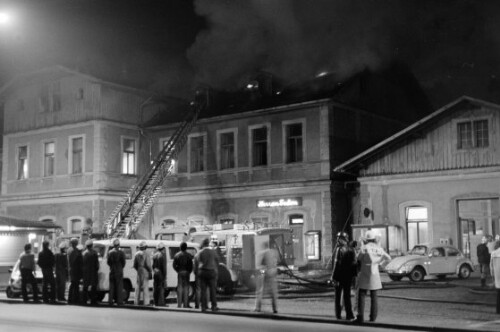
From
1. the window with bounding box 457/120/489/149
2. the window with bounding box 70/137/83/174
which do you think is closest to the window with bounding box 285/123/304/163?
the window with bounding box 457/120/489/149

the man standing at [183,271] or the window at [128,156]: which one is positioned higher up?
the window at [128,156]

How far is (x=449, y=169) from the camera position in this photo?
98.1ft

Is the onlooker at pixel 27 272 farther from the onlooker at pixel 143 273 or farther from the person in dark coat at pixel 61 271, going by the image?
the onlooker at pixel 143 273

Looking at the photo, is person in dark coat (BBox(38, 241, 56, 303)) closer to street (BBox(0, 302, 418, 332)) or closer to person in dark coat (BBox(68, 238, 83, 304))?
person in dark coat (BBox(68, 238, 83, 304))

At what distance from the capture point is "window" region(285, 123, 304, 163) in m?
35.0

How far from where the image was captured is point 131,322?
14.9m

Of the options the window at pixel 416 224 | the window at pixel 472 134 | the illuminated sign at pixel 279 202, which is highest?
the window at pixel 472 134

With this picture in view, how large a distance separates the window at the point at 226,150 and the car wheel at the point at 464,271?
13.6m

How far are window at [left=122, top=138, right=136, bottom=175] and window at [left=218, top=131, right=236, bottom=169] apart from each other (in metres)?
5.45

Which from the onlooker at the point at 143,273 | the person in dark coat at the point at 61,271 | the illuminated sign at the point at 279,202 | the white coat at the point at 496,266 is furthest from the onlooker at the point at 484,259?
the person in dark coat at the point at 61,271

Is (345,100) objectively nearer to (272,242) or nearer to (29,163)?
(272,242)

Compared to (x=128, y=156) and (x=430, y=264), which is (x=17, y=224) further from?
(x=430, y=264)

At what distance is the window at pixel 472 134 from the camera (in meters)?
29.5

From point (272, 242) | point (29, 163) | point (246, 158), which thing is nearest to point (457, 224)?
point (272, 242)
